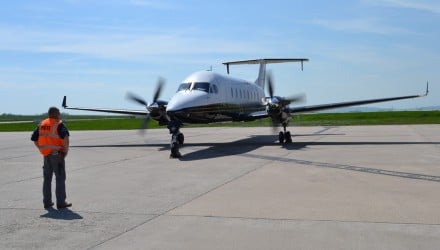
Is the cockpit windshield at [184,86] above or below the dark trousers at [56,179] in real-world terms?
above

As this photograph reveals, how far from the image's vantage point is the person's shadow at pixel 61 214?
7.83 metres

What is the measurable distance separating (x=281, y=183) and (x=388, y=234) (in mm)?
4587

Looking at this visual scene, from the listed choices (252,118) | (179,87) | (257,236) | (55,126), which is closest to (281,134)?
(252,118)

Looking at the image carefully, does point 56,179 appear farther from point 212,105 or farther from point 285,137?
point 285,137

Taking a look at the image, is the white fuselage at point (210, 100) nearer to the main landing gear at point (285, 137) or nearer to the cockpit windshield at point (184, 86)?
the cockpit windshield at point (184, 86)

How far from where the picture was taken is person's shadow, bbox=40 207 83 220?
783cm

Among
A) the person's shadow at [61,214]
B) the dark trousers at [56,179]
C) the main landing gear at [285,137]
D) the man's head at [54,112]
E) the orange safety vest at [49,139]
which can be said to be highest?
the man's head at [54,112]

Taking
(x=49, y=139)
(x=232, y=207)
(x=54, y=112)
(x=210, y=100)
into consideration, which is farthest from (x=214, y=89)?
(x=232, y=207)

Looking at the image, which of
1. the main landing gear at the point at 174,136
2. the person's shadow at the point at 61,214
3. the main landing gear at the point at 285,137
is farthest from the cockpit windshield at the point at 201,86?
the person's shadow at the point at 61,214

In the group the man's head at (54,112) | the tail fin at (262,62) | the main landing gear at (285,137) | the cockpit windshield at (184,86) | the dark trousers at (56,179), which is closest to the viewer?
the dark trousers at (56,179)

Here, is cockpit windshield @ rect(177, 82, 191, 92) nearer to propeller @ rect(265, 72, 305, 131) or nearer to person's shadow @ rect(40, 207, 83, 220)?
propeller @ rect(265, 72, 305, 131)

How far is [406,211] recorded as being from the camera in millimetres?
7746

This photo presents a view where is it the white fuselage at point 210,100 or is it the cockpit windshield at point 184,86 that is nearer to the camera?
the white fuselage at point 210,100

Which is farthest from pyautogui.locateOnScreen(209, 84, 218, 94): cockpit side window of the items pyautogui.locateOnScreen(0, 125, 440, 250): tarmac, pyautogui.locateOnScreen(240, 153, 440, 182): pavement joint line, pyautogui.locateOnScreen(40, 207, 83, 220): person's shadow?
pyautogui.locateOnScreen(40, 207, 83, 220): person's shadow
